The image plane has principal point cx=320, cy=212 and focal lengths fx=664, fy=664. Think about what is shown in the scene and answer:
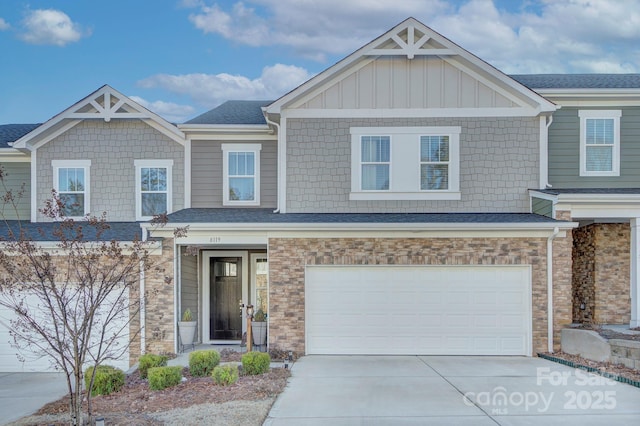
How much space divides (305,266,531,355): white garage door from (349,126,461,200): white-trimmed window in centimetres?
207

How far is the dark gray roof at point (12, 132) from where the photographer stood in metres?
18.7

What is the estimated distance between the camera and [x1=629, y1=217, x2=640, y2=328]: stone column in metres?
15.1

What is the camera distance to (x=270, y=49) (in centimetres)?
2756

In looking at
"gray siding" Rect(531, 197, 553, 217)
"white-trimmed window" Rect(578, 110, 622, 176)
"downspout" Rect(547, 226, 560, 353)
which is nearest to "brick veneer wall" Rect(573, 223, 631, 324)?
"white-trimmed window" Rect(578, 110, 622, 176)

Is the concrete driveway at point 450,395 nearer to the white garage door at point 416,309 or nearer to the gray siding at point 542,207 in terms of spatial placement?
the white garage door at point 416,309

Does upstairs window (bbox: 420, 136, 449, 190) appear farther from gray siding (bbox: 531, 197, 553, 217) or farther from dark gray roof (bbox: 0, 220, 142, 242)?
dark gray roof (bbox: 0, 220, 142, 242)

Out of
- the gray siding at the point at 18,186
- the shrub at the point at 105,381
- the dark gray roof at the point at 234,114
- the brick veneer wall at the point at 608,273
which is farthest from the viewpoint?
the gray siding at the point at 18,186

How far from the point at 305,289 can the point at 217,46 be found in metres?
15.1

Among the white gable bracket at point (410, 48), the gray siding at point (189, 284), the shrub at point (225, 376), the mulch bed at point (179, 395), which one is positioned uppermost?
the white gable bracket at point (410, 48)

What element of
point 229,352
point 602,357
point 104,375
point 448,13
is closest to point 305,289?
point 229,352

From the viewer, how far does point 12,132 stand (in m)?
19.7

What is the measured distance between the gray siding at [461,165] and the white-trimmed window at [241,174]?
163 centimetres

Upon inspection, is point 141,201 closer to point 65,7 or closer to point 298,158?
point 298,158

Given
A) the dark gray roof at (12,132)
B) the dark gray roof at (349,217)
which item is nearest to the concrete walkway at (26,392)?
the dark gray roof at (349,217)
